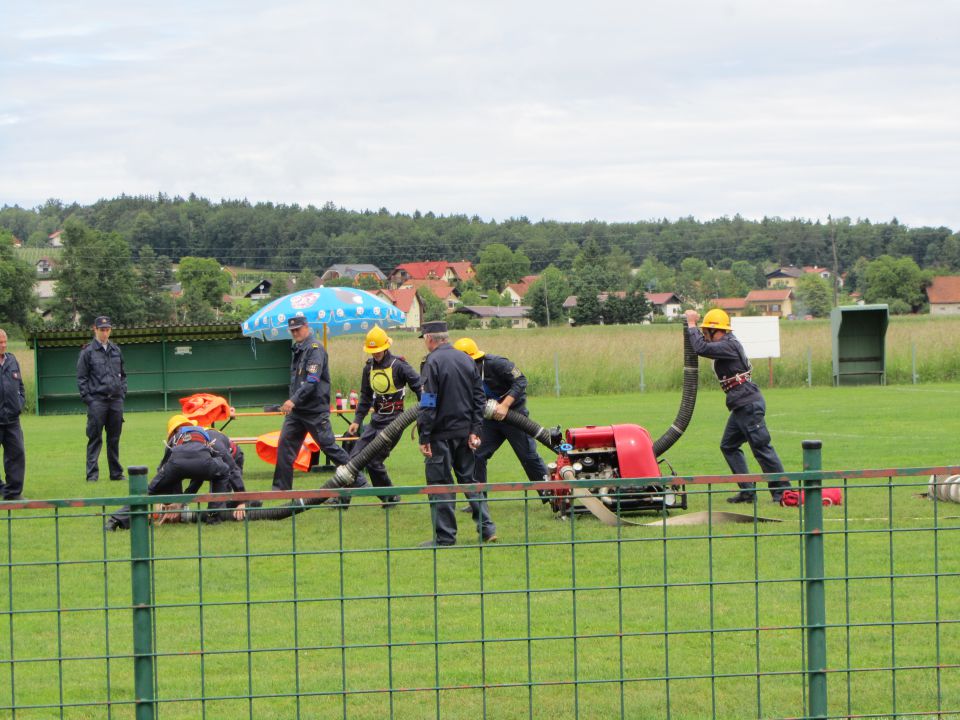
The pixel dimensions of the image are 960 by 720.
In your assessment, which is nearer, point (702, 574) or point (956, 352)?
point (702, 574)

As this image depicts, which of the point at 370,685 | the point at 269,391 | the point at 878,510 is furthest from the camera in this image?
the point at 269,391

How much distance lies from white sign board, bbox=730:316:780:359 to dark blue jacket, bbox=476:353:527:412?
20342 mm

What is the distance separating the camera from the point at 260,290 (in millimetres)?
108000

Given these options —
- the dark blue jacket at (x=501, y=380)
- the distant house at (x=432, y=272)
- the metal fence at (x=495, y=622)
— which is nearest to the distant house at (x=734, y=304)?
the distant house at (x=432, y=272)

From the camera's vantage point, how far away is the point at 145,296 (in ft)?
265

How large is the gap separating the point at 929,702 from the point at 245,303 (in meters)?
90.7

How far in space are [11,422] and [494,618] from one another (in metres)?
7.93

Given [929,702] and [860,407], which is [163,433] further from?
[929,702]

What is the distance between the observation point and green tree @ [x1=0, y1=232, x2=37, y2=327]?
7294cm

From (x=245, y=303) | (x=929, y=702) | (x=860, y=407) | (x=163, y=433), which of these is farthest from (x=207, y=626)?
(x=245, y=303)

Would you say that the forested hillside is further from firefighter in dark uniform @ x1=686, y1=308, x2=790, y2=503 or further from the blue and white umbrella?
firefighter in dark uniform @ x1=686, y1=308, x2=790, y2=503

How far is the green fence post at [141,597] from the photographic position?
4449 mm

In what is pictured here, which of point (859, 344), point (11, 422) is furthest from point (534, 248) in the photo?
point (11, 422)

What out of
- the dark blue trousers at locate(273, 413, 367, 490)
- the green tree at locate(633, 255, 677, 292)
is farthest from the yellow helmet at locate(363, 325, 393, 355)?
the green tree at locate(633, 255, 677, 292)
